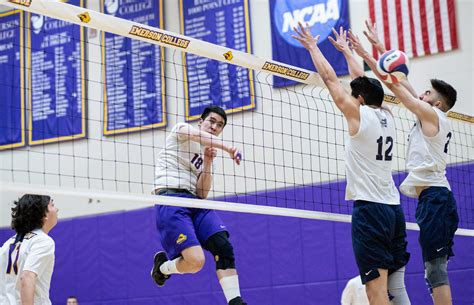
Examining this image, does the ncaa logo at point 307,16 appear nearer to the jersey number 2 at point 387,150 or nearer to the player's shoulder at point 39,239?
the jersey number 2 at point 387,150

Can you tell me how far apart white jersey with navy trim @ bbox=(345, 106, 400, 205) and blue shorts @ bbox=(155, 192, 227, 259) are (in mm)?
1417

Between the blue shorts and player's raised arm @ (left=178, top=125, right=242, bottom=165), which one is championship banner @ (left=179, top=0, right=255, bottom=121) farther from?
the blue shorts

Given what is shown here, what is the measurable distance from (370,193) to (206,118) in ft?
6.10

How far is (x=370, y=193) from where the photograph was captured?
5863mm

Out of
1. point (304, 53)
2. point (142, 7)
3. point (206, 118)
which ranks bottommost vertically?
point (206, 118)

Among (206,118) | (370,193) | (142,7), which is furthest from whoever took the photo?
(142,7)

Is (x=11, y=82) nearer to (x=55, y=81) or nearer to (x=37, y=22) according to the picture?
(x=55, y=81)

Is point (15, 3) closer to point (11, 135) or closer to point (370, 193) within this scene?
point (370, 193)

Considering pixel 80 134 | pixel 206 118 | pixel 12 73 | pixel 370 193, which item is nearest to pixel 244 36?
pixel 80 134

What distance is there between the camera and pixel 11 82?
1494cm

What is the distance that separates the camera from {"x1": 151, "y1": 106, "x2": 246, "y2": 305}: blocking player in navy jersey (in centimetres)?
649

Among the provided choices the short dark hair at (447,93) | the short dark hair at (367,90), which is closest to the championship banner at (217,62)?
the short dark hair at (447,93)

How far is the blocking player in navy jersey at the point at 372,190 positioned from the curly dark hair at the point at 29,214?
244 cm

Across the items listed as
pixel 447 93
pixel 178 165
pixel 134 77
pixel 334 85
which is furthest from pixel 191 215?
pixel 134 77
